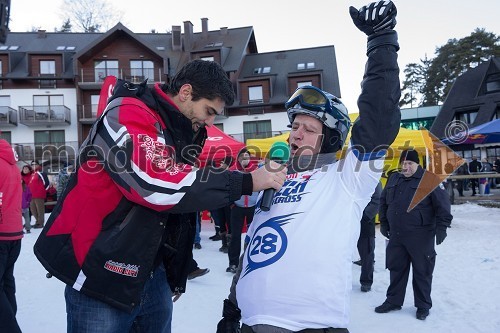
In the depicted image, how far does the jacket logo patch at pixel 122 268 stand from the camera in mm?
1742

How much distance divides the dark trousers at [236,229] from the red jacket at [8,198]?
3.53 m

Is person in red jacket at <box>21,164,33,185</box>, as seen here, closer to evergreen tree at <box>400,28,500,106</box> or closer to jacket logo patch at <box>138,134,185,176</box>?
jacket logo patch at <box>138,134,185,176</box>

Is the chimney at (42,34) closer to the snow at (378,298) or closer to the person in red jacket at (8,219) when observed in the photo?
the snow at (378,298)

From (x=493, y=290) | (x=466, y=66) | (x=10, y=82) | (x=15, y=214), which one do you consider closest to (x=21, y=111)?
(x=10, y=82)

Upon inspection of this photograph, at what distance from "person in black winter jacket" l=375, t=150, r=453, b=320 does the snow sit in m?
0.26

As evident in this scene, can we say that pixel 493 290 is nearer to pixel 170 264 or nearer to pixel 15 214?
pixel 170 264

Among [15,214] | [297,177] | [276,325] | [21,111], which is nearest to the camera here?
[276,325]

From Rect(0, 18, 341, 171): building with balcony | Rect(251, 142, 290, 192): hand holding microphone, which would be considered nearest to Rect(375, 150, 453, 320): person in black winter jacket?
Rect(251, 142, 290, 192): hand holding microphone

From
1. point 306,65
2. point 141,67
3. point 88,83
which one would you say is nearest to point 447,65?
point 306,65

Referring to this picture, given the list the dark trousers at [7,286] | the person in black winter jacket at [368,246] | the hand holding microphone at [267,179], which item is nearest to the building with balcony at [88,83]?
the person in black winter jacket at [368,246]

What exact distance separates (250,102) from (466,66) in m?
23.5

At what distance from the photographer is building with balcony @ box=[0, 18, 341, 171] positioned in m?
30.0

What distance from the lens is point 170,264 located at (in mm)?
2172

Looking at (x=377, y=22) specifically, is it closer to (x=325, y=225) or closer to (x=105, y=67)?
(x=325, y=225)
